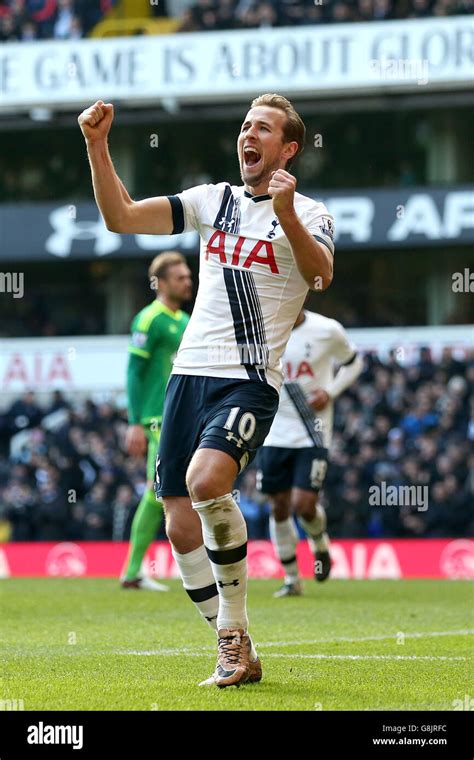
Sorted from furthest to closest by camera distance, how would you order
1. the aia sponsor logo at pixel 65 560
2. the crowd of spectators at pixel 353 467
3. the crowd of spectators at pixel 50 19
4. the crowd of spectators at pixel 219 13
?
the crowd of spectators at pixel 50 19 < the crowd of spectators at pixel 219 13 < the crowd of spectators at pixel 353 467 < the aia sponsor logo at pixel 65 560

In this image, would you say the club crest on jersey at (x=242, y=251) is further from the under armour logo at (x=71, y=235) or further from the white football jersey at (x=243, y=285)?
the under armour logo at (x=71, y=235)

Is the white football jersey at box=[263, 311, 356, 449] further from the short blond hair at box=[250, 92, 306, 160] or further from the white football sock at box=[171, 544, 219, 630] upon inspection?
the short blond hair at box=[250, 92, 306, 160]

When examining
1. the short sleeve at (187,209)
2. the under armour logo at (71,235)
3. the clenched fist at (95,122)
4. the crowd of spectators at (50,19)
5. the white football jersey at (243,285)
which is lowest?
the under armour logo at (71,235)

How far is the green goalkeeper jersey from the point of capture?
37.3 feet

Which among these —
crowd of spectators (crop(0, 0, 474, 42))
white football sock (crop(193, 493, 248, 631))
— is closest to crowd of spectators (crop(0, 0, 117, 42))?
crowd of spectators (crop(0, 0, 474, 42))

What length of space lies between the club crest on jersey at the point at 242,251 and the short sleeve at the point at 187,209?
0.38 feet

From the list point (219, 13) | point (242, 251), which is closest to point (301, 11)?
point (219, 13)

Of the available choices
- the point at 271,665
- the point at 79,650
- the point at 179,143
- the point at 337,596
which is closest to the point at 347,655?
the point at 271,665

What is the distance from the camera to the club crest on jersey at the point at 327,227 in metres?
5.95

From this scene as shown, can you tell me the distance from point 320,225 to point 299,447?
18.4 ft

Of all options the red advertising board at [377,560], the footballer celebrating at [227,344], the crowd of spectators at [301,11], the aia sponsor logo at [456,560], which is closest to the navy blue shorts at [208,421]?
the footballer celebrating at [227,344]

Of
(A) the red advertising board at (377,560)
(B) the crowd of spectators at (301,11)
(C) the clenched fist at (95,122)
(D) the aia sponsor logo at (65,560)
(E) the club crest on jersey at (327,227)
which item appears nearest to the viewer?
(C) the clenched fist at (95,122)
